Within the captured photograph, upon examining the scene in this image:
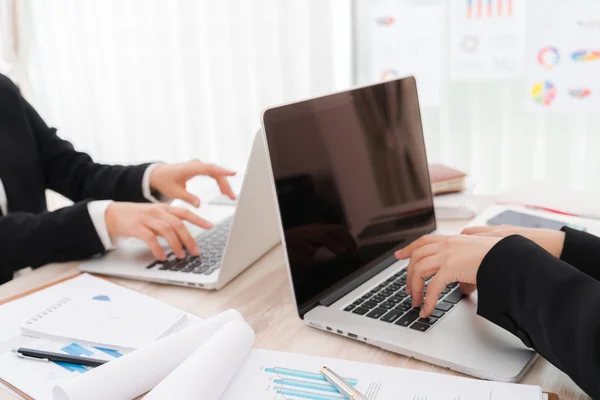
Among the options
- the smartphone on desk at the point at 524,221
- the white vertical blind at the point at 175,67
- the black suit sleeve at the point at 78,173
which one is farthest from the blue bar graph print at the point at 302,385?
the white vertical blind at the point at 175,67

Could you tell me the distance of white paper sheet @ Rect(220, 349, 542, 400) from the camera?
63 cm

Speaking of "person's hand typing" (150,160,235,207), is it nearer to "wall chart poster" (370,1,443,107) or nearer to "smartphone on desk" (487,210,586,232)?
"smartphone on desk" (487,210,586,232)

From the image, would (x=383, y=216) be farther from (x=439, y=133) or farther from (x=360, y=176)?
(x=439, y=133)

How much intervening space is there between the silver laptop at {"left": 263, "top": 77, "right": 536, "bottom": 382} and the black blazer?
1.46ft

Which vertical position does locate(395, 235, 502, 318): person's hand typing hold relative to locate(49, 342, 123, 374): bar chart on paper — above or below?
above

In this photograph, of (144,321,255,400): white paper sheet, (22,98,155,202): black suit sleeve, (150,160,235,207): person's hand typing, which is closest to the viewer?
(144,321,255,400): white paper sheet

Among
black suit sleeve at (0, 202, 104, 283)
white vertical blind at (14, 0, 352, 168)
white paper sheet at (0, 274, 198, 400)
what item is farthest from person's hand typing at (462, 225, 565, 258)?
white vertical blind at (14, 0, 352, 168)

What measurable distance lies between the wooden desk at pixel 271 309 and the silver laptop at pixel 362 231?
15mm

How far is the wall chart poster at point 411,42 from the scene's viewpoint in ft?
7.55

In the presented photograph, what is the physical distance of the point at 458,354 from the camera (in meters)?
0.71

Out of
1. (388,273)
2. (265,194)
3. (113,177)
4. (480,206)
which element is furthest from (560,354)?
(113,177)

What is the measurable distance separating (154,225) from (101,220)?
0.10 m

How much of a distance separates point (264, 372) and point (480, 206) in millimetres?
763

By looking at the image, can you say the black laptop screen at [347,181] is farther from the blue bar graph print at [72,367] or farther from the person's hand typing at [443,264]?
the blue bar graph print at [72,367]
